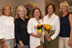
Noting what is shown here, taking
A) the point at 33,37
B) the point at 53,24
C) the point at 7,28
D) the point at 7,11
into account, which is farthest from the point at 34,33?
the point at 7,11

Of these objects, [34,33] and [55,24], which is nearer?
[34,33]

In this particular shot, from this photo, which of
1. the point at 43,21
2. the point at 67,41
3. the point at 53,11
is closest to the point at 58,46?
the point at 67,41

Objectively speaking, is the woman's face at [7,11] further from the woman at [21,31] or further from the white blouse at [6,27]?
the woman at [21,31]

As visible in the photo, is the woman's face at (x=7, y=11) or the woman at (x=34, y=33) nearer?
the woman at (x=34, y=33)

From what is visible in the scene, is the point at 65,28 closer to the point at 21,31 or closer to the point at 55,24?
the point at 55,24

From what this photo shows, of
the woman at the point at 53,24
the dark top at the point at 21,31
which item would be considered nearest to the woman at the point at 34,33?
the dark top at the point at 21,31

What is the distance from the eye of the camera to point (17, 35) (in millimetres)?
1905

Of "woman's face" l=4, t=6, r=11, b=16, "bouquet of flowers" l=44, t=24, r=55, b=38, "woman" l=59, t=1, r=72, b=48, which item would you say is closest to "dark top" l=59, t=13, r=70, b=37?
"woman" l=59, t=1, r=72, b=48

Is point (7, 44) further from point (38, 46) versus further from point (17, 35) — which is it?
point (38, 46)

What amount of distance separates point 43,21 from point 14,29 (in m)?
0.73

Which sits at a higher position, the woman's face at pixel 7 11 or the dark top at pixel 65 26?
the woman's face at pixel 7 11

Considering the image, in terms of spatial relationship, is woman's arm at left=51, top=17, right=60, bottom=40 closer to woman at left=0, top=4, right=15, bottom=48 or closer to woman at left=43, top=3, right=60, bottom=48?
woman at left=43, top=3, right=60, bottom=48

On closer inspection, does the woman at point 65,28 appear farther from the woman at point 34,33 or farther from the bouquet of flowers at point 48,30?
the woman at point 34,33

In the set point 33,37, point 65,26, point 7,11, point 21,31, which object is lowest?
point 33,37
